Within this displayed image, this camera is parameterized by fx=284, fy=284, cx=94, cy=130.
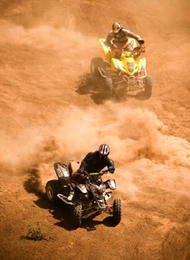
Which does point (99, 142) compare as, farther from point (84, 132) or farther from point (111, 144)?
point (84, 132)

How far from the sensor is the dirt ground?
615 centimetres

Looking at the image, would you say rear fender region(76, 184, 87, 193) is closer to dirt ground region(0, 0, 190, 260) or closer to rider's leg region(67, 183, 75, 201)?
rider's leg region(67, 183, 75, 201)

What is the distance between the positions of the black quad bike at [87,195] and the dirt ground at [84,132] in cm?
34

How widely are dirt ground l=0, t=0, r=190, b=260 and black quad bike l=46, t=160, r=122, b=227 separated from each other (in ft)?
1.11

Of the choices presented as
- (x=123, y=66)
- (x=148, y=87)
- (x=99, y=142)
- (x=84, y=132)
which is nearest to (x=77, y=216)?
(x=99, y=142)

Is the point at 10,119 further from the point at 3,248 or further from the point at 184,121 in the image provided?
the point at 184,121

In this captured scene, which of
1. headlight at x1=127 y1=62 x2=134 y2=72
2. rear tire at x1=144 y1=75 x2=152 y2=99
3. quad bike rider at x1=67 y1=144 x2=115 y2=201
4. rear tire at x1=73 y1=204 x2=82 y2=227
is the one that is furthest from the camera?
rear tire at x1=144 y1=75 x2=152 y2=99

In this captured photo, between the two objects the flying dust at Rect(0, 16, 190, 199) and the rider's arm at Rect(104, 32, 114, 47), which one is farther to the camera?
the rider's arm at Rect(104, 32, 114, 47)

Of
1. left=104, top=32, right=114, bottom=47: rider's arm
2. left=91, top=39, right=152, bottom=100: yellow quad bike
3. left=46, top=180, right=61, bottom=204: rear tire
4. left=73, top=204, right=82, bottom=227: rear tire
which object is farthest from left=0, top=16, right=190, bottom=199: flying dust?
left=104, top=32, right=114, bottom=47: rider's arm

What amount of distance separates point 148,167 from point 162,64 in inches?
339

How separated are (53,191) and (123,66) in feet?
24.0

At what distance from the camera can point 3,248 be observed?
5539 millimetres

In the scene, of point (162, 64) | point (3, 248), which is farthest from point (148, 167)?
point (162, 64)

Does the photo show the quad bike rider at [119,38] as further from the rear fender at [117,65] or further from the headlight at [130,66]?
the headlight at [130,66]
